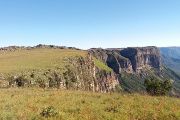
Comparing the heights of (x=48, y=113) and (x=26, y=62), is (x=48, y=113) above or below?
above

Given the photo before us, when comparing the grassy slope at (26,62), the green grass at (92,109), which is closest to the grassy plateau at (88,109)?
the green grass at (92,109)

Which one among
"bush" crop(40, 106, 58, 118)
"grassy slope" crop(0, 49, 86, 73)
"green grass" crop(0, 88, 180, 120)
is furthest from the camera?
"grassy slope" crop(0, 49, 86, 73)

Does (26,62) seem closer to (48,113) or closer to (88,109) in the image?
(88,109)

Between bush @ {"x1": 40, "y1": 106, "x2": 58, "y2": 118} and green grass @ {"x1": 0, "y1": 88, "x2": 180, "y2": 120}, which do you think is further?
bush @ {"x1": 40, "y1": 106, "x2": 58, "y2": 118}

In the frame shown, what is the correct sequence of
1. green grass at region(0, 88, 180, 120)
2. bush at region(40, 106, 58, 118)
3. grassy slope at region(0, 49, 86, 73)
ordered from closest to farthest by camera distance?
1. green grass at region(0, 88, 180, 120)
2. bush at region(40, 106, 58, 118)
3. grassy slope at region(0, 49, 86, 73)

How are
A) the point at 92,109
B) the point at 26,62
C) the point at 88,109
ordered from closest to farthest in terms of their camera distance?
the point at 88,109
the point at 92,109
the point at 26,62

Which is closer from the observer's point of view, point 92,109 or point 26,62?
point 92,109

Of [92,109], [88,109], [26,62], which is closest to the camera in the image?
[88,109]

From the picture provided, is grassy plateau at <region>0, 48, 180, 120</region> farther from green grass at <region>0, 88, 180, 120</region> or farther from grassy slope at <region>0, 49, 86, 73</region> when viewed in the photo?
grassy slope at <region>0, 49, 86, 73</region>

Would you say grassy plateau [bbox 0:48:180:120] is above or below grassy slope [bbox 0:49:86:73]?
above

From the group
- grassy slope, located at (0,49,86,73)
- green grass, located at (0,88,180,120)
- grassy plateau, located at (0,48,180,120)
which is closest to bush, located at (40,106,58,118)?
grassy plateau, located at (0,48,180,120)

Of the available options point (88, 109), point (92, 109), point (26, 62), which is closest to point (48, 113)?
point (88, 109)

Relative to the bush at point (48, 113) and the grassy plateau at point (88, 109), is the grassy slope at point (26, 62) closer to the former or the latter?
the grassy plateau at point (88, 109)

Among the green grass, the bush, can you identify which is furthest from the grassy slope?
the bush
